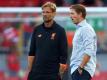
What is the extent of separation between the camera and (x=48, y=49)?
23.6ft

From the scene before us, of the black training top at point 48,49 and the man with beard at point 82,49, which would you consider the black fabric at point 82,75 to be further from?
the black training top at point 48,49

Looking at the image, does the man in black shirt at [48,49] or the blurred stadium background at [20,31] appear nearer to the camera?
the man in black shirt at [48,49]

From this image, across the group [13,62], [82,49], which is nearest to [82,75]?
[82,49]

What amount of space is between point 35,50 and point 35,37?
0.64 ft

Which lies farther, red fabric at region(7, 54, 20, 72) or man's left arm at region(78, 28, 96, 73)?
red fabric at region(7, 54, 20, 72)

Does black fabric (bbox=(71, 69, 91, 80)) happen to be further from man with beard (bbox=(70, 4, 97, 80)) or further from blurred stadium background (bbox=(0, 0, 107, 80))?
blurred stadium background (bbox=(0, 0, 107, 80))

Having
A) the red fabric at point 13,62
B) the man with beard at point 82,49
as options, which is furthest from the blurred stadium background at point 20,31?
the man with beard at point 82,49

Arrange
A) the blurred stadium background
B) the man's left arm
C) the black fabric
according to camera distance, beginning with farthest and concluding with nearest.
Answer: the blurred stadium background → the black fabric → the man's left arm

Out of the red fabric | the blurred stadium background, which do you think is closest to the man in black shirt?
the blurred stadium background

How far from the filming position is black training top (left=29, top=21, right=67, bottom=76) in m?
7.19

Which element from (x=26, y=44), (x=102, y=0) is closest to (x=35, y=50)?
(x=26, y=44)

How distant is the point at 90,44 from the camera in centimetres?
721

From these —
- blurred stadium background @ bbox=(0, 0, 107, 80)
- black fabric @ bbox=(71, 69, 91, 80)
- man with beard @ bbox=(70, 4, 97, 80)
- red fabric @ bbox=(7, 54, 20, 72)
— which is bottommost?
red fabric @ bbox=(7, 54, 20, 72)

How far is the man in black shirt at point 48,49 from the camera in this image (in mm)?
7195
